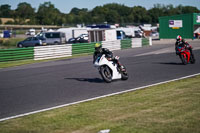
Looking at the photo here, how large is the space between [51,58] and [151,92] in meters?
17.1

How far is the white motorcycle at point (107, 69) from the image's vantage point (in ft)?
37.1

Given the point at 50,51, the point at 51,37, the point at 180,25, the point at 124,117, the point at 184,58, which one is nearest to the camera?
the point at 124,117

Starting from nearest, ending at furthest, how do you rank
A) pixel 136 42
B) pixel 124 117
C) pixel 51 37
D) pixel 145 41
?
pixel 124 117, pixel 136 42, pixel 145 41, pixel 51 37

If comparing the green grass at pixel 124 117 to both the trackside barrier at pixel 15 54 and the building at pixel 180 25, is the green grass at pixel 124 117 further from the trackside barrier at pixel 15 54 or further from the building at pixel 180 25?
the building at pixel 180 25

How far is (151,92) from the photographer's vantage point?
910cm

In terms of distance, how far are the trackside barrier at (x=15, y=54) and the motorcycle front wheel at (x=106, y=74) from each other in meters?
12.8

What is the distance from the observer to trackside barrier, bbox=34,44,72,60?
24406 millimetres

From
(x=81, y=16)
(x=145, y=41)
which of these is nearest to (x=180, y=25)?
(x=145, y=41)

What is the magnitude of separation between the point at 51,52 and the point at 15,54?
9.86 ft

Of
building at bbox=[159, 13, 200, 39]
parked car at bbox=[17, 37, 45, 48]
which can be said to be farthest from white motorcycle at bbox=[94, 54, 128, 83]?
building at bbox=[159, 13, 200, 39]

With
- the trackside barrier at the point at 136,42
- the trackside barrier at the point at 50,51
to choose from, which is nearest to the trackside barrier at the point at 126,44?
the trackside barrier at the point at 50,51

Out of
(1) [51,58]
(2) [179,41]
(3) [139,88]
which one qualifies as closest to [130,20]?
(1) [51,58]

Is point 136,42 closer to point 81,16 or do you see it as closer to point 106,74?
point 106,74

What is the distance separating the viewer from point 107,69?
11633mm
